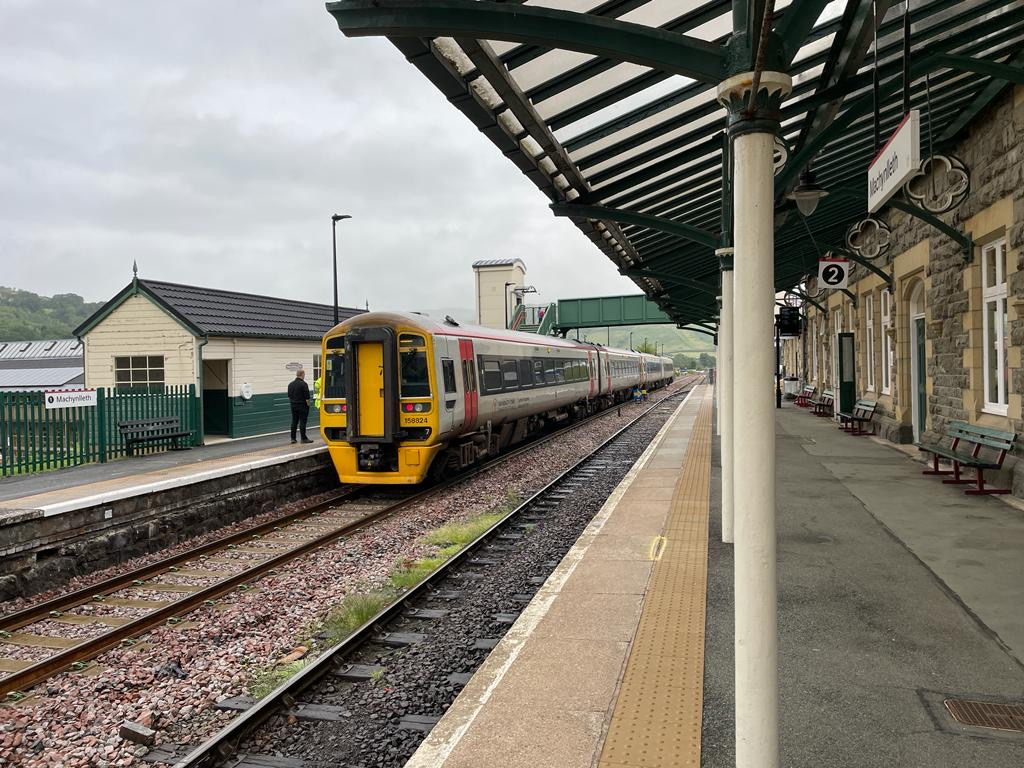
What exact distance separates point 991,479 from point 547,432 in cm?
1334

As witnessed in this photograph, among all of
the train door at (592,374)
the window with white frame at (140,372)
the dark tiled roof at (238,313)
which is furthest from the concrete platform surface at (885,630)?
the train door at (592,374)

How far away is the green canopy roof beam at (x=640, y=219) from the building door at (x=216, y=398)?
12.7 m

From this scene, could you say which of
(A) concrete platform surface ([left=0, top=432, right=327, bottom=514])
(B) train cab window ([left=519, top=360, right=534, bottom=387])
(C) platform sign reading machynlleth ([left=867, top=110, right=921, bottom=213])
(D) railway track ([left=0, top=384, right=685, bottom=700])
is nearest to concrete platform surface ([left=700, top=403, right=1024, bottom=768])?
(C) platform sign reading machynlleth ([left=867, top=110, right=921, bottom=213])

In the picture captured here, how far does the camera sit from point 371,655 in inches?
205

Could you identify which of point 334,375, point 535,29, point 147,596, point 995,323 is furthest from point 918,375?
point 147,596

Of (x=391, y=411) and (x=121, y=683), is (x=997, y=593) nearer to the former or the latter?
(x=121, y=683)

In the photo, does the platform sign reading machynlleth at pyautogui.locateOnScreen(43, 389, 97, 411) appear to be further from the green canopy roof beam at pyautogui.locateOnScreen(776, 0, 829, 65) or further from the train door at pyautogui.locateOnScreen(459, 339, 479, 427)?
the green canopy roof beam at pyautogui.locateOnScreen(776, 0, 829, 65)

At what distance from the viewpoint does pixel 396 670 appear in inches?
194

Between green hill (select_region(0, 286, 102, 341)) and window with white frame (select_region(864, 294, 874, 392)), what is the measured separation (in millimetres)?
71356

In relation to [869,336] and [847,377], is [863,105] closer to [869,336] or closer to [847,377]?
[869,336]

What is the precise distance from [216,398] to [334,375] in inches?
326

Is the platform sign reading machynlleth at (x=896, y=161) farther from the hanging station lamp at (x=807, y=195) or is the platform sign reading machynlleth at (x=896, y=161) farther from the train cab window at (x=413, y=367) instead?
the train cab window at (x=413, y=367)

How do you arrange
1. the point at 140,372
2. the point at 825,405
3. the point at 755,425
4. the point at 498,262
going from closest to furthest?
the point at 755,425 → the point at 140,372 → the point at 825,405 → the point at 498,262

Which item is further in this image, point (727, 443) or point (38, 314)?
point (38, 314)
